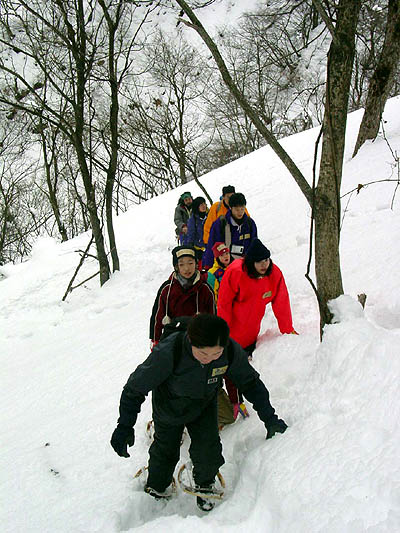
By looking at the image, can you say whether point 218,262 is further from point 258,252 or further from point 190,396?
point 190,396

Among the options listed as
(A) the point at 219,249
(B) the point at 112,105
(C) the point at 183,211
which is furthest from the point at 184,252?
(B) the point at 112,105

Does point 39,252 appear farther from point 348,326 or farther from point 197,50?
point 197,50

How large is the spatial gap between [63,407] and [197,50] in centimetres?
2244

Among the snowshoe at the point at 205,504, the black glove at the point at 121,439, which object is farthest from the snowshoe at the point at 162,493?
the black glove at the point at 121,439

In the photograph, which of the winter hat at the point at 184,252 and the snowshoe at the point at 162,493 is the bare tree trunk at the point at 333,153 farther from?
the snowshoe at the point at 162,493

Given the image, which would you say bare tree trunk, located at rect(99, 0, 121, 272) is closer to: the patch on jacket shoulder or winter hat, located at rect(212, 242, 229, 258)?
winter hat, located at rect(212, 242, 229, 258)

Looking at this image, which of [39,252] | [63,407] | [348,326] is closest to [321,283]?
[348,326]

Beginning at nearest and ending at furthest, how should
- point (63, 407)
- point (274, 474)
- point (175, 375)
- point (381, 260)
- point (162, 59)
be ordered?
point (274, 474)
point (175, 375)
point (63, 407)
point (381, 260)
point (162, 59)

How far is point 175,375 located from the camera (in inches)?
84.0

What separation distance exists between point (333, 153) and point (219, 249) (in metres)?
1.93

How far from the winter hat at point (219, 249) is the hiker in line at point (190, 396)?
6.59 ft

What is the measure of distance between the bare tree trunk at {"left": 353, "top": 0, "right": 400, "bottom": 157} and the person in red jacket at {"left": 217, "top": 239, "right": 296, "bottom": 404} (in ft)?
16.4

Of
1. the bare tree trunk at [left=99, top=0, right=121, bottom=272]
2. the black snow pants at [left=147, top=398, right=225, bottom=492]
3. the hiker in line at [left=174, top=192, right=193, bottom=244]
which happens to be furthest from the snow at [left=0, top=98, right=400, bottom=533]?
the bare tree trunk at [left=99, top=0, right=121, bottom=272]

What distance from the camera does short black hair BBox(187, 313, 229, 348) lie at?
1.89 metres
